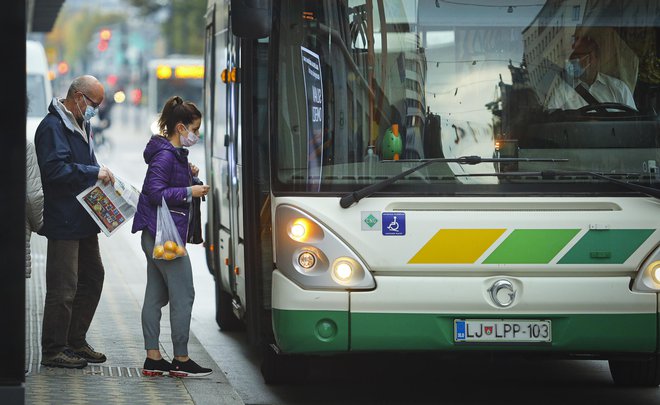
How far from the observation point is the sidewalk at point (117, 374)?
783cm

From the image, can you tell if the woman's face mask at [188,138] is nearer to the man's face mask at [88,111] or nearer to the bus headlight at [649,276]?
the man's face mask at [88,111]

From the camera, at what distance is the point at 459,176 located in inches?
297

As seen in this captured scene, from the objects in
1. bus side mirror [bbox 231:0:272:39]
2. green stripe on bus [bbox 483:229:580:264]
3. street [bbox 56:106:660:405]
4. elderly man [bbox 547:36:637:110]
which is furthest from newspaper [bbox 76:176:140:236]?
elderly man [bbox 547:36:637:110]

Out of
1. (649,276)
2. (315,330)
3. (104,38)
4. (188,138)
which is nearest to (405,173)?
(315,330)

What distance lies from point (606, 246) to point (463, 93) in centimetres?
108

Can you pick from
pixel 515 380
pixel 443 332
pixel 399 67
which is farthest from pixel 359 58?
pixel 515 380

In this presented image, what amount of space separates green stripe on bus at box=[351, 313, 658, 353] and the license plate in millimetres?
27

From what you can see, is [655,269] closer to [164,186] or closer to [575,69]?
[575,69]

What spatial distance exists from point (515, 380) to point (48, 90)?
17.0 meters

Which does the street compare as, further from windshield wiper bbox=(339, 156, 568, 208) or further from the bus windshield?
the bus windshield

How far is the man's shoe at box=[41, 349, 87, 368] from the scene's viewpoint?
8727 mm

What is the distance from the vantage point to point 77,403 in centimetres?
755

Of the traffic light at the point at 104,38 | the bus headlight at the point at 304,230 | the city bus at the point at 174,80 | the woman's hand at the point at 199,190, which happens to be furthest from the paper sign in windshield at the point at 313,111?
the traffic light at the point at 104,38

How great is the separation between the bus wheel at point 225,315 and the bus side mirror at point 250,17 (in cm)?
441
